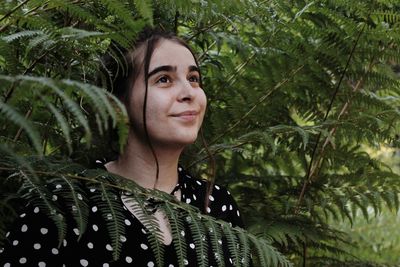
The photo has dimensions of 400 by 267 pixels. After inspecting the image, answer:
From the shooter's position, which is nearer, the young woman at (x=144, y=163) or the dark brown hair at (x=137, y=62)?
the young woman at (x=144, y=163)

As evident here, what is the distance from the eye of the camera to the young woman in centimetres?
122

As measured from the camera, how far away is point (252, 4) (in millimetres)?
1502

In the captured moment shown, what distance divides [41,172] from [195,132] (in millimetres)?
372

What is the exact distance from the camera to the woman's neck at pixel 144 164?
4.52ft

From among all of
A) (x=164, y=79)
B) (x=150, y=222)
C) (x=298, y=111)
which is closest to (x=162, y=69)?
(x=164, y=79)

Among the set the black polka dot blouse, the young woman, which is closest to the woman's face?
the young woman

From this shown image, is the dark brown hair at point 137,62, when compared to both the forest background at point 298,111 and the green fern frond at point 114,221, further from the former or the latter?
the green fern frond at point 114,221

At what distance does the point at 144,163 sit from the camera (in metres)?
1.39

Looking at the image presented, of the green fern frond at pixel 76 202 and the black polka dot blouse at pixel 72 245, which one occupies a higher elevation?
the green fern frond at pixel 76 202

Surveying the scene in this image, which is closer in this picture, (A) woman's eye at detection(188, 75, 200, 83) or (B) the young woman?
(B) the young woman

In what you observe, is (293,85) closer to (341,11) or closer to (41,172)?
(341,11)

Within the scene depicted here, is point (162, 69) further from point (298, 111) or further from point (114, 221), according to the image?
point (298, 111)

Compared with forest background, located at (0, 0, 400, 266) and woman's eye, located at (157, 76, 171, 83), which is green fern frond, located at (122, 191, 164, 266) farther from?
forest background, located at (0, 0, 400, 266)

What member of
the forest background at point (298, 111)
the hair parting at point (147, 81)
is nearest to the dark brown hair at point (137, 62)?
the hair parting at point (147, 81)
